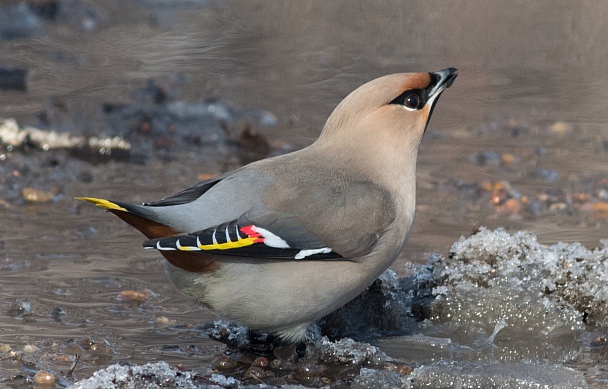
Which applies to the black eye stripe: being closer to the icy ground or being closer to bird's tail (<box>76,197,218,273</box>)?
the icy ground

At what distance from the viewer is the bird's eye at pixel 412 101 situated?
466 cm

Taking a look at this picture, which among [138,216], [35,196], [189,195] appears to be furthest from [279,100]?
[138,216]

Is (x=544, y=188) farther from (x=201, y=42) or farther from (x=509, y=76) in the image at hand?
(x=201, y=42)

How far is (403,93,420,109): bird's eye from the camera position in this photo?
15.3 feet

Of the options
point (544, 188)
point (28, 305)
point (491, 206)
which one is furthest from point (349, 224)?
point (544, 188)

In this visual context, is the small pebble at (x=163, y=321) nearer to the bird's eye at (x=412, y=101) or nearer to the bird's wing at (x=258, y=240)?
the bird's wing at (x=258, y=240)

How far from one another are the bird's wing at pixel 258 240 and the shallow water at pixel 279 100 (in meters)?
0.65

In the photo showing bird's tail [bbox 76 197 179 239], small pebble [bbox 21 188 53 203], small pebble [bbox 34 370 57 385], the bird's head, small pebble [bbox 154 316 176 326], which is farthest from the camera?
small pebble [bbox 21 188 53 203]

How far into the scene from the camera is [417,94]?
15.4 feet

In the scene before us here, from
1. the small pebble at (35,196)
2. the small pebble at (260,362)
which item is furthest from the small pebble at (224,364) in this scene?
the small pebble at (35,196)

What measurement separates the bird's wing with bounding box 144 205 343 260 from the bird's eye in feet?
2.68

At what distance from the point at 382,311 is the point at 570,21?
788 cm

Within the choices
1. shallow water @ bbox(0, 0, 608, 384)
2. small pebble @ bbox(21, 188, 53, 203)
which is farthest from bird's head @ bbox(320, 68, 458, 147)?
small pebble @ bbox(21, 188, 53, 203)

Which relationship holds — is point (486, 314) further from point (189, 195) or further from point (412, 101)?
point (189, 195)
